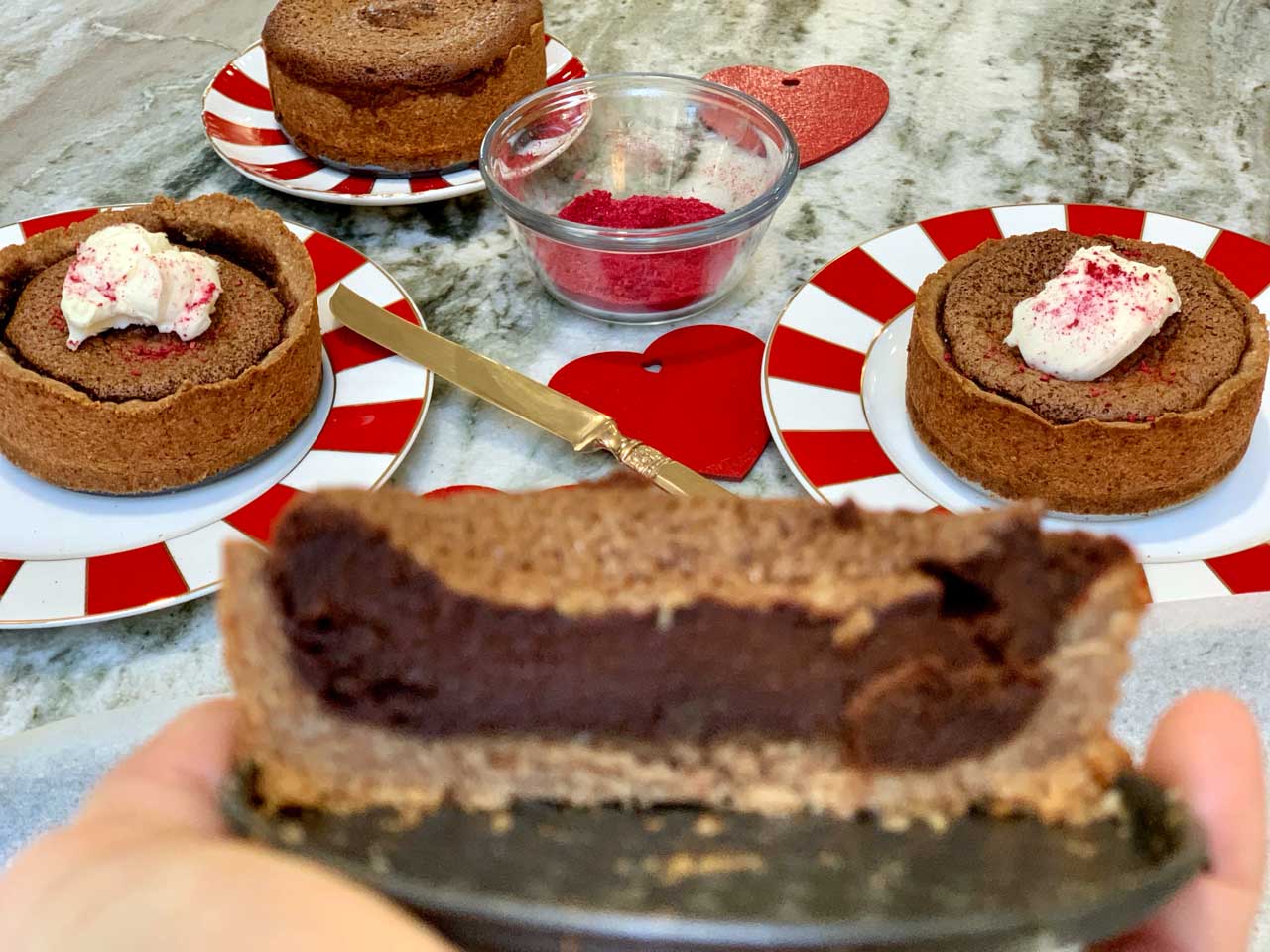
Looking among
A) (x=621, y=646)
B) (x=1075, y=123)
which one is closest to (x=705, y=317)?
(x=1075, y=123)

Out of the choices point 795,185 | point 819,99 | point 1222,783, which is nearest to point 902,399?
point 795,185

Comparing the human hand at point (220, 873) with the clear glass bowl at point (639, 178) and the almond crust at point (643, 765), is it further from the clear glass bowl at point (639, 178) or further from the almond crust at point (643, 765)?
the clear glass bowl at point (639, 178)

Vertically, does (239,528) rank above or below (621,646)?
below

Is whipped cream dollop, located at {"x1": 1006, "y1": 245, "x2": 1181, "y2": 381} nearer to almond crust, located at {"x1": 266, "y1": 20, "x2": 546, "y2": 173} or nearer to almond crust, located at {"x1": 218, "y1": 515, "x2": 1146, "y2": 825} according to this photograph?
almond crust, located at {"x1": 218, "y1": 515, "x2": 1146, "y2": 825}

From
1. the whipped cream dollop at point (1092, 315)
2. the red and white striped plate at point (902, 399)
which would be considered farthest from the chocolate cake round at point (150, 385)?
the whipped cream dollop at point (1092, 315)

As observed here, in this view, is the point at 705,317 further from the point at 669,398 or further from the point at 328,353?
the point at 328,353

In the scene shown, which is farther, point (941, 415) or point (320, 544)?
point (941, 415)

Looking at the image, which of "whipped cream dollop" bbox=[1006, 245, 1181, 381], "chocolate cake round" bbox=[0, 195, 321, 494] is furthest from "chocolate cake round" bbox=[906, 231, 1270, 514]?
"chocolate cake round" bbox=[0, 195, 321, 494]

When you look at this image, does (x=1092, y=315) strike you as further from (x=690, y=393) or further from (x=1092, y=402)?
(x=690, y=393)

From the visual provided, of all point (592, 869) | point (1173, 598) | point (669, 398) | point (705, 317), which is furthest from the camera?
point (705, 317)
